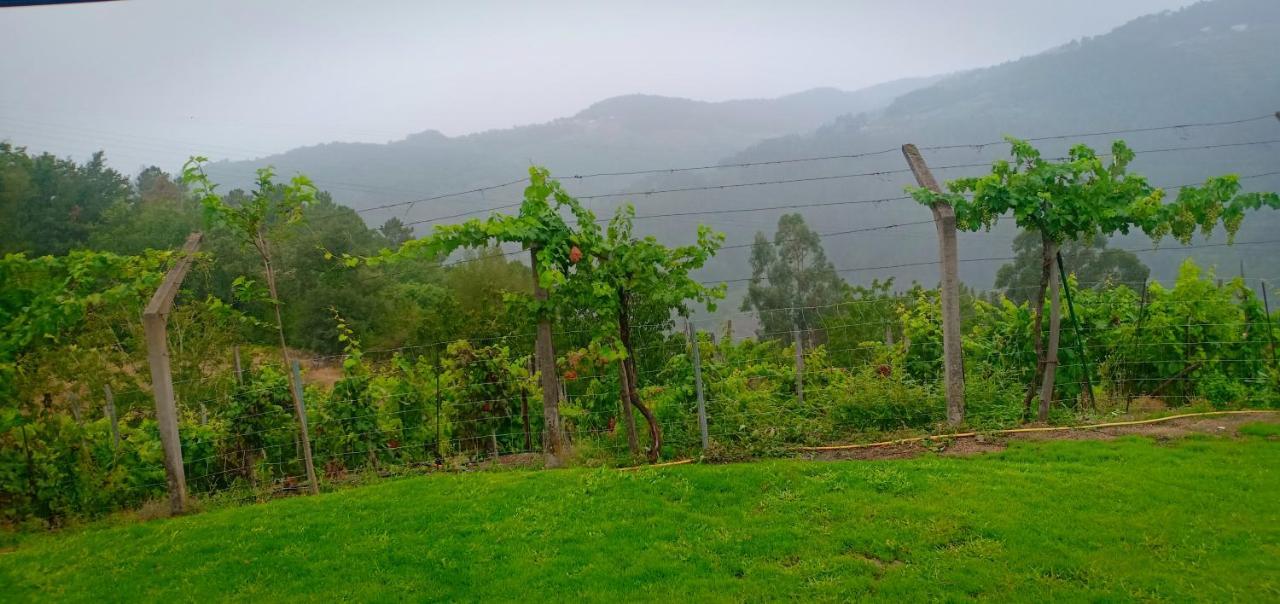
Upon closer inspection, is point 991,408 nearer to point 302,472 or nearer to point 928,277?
point 302,472

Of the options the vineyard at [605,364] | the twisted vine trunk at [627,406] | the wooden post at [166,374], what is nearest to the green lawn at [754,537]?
the wooden post at [166,374]

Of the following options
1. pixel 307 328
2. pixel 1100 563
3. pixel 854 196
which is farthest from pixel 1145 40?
pixel 1100 563

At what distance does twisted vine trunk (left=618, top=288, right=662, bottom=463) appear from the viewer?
25.8ft

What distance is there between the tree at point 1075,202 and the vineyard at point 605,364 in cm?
2

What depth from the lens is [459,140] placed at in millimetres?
160250

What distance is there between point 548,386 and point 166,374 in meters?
3.90

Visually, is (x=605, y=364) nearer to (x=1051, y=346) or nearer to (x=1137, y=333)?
(x=1051, y=346)

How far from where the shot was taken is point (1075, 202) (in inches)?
314

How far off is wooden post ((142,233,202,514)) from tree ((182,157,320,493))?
2.35 ft

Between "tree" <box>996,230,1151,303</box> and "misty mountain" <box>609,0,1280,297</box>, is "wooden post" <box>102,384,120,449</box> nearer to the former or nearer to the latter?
"tree" <box>996,230,1151,303</box>

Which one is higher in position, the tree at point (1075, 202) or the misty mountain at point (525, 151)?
the misty mountain at point (525, 151)

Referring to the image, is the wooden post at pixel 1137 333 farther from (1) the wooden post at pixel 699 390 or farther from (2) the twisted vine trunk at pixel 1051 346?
(1) the wooden post at pixel 699 390

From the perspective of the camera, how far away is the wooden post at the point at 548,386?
7.95 m

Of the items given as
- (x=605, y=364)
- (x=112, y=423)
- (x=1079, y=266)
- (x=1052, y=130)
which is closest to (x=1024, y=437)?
(x=605, y=364)
